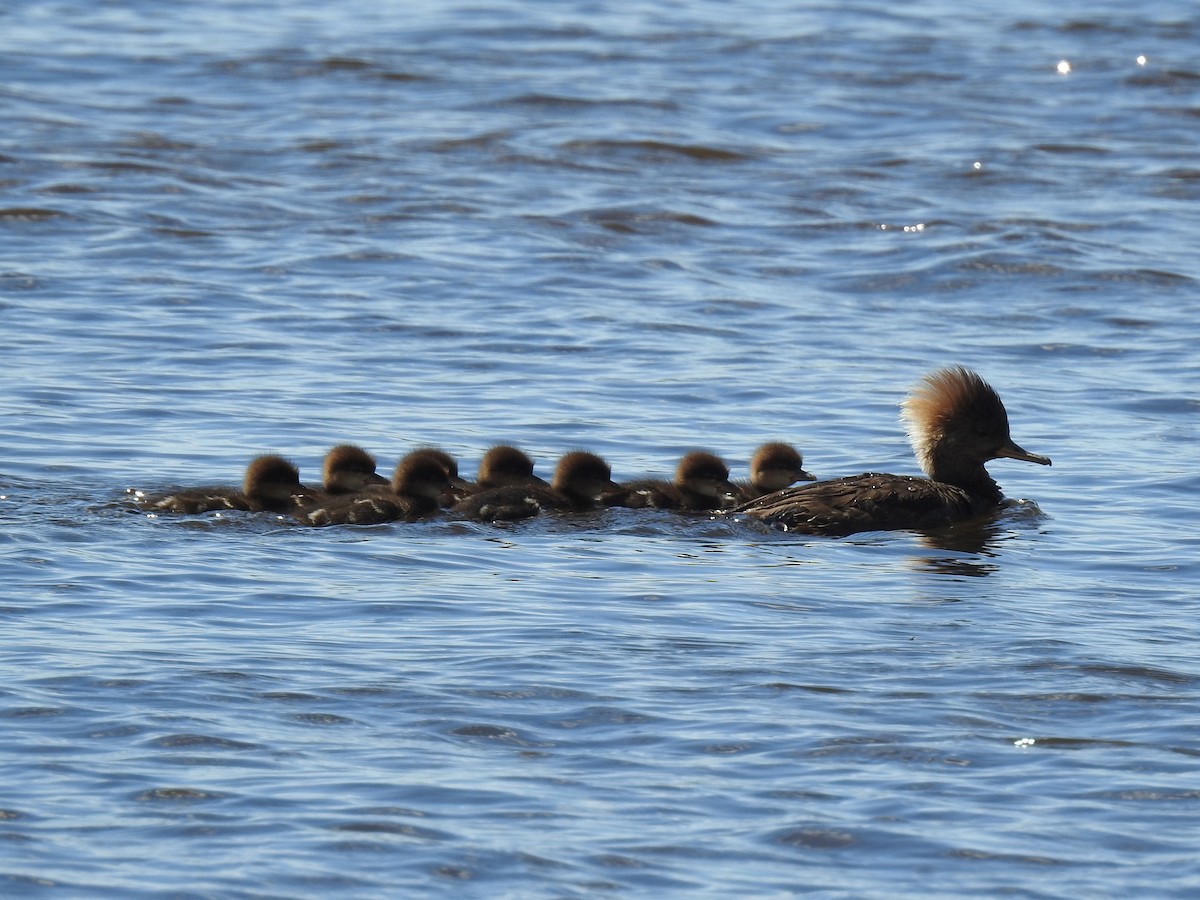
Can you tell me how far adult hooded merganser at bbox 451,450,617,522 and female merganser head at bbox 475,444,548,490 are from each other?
2.8 inches

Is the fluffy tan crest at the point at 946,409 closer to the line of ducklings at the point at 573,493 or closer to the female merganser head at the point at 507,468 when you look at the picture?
the line of ducklings at the point at 573,493

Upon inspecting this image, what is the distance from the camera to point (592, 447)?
11.1 m

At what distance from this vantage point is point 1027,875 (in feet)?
18.9

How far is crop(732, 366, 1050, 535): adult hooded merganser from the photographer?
31.7ft

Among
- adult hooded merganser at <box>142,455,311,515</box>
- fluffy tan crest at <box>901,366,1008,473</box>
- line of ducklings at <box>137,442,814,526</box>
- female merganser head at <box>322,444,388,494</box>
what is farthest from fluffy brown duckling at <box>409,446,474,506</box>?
fluffy tan crest at <box>901,366,1008,473</box>

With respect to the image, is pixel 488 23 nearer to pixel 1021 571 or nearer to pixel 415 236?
pixel 415 236

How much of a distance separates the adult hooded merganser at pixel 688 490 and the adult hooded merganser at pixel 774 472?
0.35 ft

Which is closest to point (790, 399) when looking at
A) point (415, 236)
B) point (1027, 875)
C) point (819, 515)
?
point (819, 515)

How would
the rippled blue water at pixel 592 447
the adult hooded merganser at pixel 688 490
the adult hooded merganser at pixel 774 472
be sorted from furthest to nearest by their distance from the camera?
the adult hooded merganser at pixel 774 472 → the adult hooded merganser at pixel 688 490 → the rippled blue water at pixel 592 447

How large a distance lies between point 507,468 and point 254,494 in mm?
1112

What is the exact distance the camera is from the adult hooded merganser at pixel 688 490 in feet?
32.1

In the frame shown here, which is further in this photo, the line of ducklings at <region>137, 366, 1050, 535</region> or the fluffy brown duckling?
the fluffy brown duckling

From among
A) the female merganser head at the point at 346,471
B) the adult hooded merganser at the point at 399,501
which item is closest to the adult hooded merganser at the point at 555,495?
the adult hooded merganser at the point at 399,501

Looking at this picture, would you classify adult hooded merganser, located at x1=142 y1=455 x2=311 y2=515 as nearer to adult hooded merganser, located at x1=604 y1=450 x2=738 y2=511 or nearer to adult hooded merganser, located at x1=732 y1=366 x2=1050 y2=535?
adult hooded merganser, located at x1=604 y1=450 x2=738 y2=511
